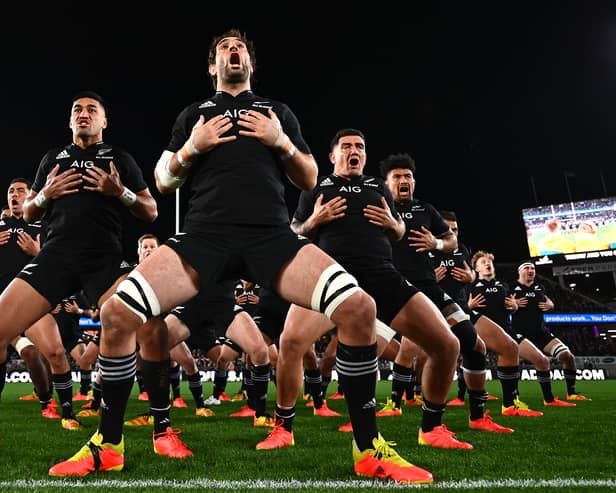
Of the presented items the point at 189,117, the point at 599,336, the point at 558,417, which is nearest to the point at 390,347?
the point at 558,417

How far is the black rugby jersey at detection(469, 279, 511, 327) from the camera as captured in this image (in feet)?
30.7

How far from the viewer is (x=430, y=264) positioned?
6.07 metres

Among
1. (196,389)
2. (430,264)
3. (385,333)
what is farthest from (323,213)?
(196,389)

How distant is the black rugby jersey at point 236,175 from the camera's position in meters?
3.44

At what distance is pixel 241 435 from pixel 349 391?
105 inches

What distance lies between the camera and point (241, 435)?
548 cm

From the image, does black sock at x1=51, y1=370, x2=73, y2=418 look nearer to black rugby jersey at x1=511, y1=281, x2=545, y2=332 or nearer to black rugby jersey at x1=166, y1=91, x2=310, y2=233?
black rugby jersey at x1=166, y1=91, x2=310, y2=233

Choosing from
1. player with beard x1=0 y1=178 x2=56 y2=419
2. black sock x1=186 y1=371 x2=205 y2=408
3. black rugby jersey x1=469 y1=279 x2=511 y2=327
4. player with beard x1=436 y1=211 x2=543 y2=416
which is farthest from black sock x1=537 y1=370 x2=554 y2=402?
player with beard x1=0 y1=178 x2=56 y2=419

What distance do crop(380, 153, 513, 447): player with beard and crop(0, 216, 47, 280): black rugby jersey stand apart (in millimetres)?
4220

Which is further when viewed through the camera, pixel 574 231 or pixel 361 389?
pixel 574 231

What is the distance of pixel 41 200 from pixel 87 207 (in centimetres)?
40

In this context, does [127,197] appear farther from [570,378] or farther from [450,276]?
[570,378]

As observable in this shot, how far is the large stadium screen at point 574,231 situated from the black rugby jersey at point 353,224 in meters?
33.8

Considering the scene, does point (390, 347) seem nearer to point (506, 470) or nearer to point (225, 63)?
point (506, 470)
